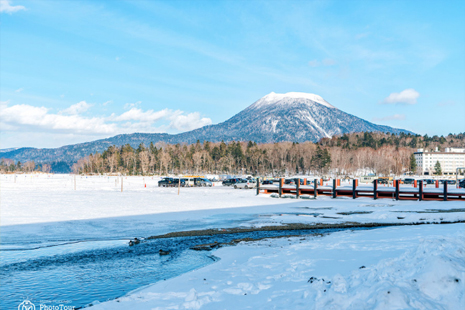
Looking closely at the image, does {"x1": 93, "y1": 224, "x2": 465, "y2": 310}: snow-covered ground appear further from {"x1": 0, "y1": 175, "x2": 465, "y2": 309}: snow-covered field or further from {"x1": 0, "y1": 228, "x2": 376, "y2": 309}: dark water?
{"x1": 0, "y1": 228, "x2": 376, "y2": 309}: dark water

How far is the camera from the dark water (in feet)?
28.9

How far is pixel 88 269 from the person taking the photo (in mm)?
11000

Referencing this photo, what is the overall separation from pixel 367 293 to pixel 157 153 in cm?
17364

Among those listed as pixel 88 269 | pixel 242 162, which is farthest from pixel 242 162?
pixel 88 269

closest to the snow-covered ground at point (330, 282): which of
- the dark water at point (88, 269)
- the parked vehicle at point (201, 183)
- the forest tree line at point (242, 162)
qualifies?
the dark water at point (88, 269)

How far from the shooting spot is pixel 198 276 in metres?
9.52

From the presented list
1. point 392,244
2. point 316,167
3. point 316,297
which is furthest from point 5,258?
point 316,167

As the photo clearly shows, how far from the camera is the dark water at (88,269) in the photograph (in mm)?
8820

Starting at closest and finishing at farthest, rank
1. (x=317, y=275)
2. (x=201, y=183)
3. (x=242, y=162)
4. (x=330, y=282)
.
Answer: (x=330, y=282) < (x=317, y=275) < (x=201, y=183) < (x=242, y=162)

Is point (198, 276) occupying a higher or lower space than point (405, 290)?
lower

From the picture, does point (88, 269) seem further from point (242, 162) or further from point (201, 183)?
point (242, 162)

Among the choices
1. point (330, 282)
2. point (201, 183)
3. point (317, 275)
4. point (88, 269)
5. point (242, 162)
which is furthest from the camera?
point (242, 162)

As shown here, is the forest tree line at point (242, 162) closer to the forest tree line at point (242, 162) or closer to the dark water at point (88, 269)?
the forest tree line at point (242, 162)

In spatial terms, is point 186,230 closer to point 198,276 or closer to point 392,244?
point 198,276
